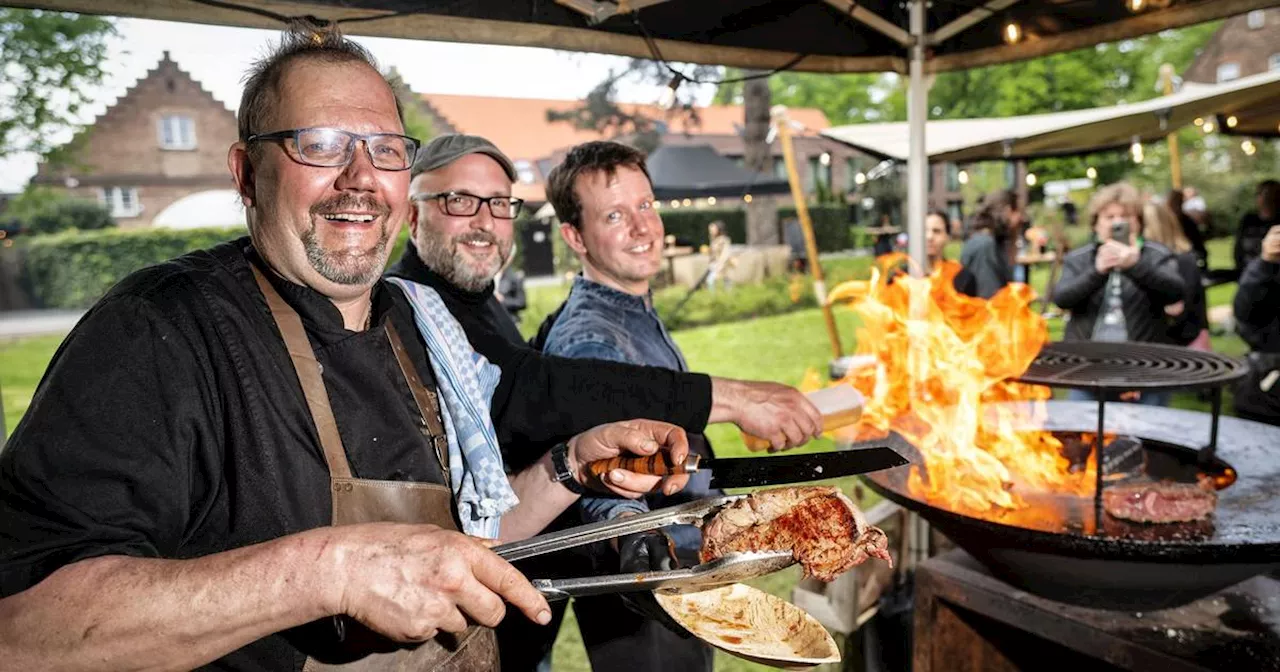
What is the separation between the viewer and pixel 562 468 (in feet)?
7.27

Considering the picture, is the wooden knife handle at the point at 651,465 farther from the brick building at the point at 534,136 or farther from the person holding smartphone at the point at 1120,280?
the brick building at the point at 534,136

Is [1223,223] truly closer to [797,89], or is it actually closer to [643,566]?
[797,89]

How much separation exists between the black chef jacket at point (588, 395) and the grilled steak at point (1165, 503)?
173cm

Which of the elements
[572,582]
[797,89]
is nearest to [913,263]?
[572,582]

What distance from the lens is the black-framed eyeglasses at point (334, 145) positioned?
1674mm

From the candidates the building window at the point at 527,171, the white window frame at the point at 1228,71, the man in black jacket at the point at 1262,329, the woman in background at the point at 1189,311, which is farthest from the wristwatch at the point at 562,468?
the white window frame at the point at 1228,71

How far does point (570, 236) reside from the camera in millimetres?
3232

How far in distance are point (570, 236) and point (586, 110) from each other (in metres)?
19.0

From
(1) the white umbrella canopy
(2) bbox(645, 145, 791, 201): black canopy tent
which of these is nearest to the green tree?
(1) the white umbrella canopy

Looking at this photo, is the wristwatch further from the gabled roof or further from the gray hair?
the gabled roof

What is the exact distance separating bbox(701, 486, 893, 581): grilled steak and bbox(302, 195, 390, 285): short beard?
1047 mm

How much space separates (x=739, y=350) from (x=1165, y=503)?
1117 cm

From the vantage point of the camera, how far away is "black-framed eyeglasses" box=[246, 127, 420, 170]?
65.9 inches

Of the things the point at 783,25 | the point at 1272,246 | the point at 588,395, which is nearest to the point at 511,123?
the point at 783,25
